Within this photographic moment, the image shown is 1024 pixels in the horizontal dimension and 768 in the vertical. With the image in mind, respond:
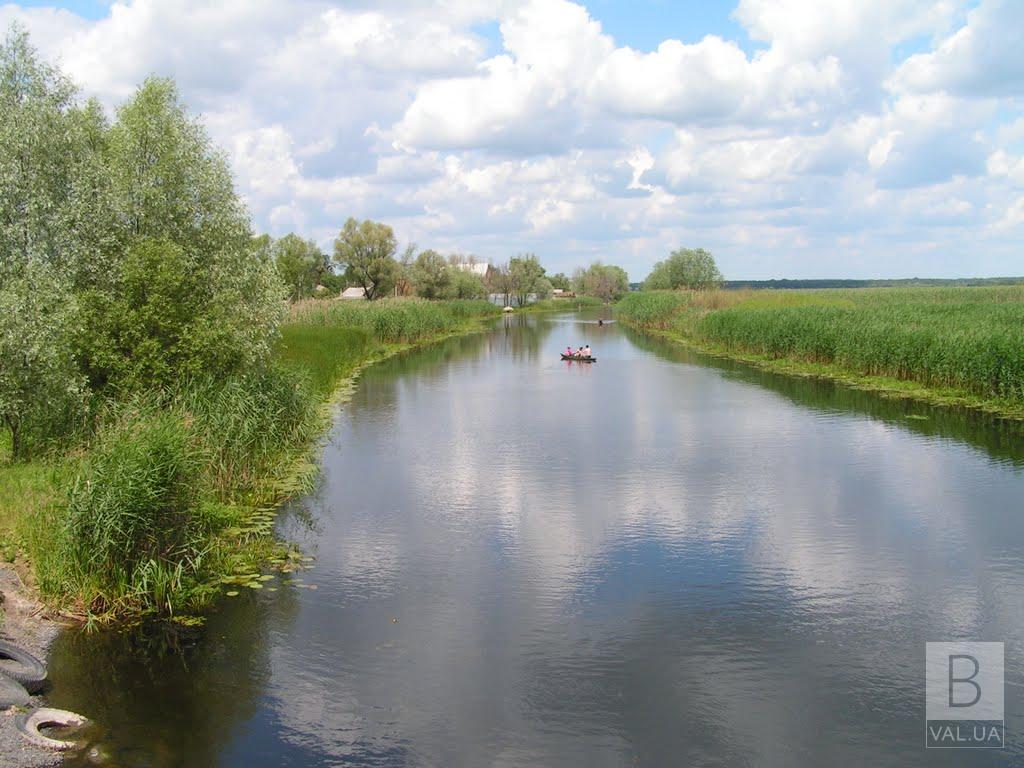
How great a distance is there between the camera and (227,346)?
57.5ft

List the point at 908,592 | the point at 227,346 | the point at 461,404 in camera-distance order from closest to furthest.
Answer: the point at 908,592, the point at 227,346, the point at 461,404

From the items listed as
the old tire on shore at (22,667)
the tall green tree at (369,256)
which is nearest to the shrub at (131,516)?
the old tire on shore at (22,667)

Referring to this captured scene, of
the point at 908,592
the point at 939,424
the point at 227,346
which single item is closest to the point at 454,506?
the point at 227,346

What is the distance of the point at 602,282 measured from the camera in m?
171

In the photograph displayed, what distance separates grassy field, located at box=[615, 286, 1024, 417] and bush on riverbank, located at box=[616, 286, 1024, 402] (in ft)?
0.11

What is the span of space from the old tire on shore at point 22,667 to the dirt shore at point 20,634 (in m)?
0.15

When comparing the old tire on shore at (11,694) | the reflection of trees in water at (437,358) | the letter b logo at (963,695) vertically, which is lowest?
the letter b logo at (963,695)

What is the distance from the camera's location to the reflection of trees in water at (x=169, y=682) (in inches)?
307

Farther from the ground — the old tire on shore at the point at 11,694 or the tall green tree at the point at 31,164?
the tall green tree at the point at 31,164

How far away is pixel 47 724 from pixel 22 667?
88cm

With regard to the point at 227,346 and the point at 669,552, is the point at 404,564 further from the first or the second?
the point at 227,346

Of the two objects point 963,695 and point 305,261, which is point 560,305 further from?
point 963,695

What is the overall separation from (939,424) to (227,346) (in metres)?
18.3

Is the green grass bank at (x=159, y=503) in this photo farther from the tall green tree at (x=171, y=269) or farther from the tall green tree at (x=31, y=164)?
the tall green tree at (x=31, y=164)
